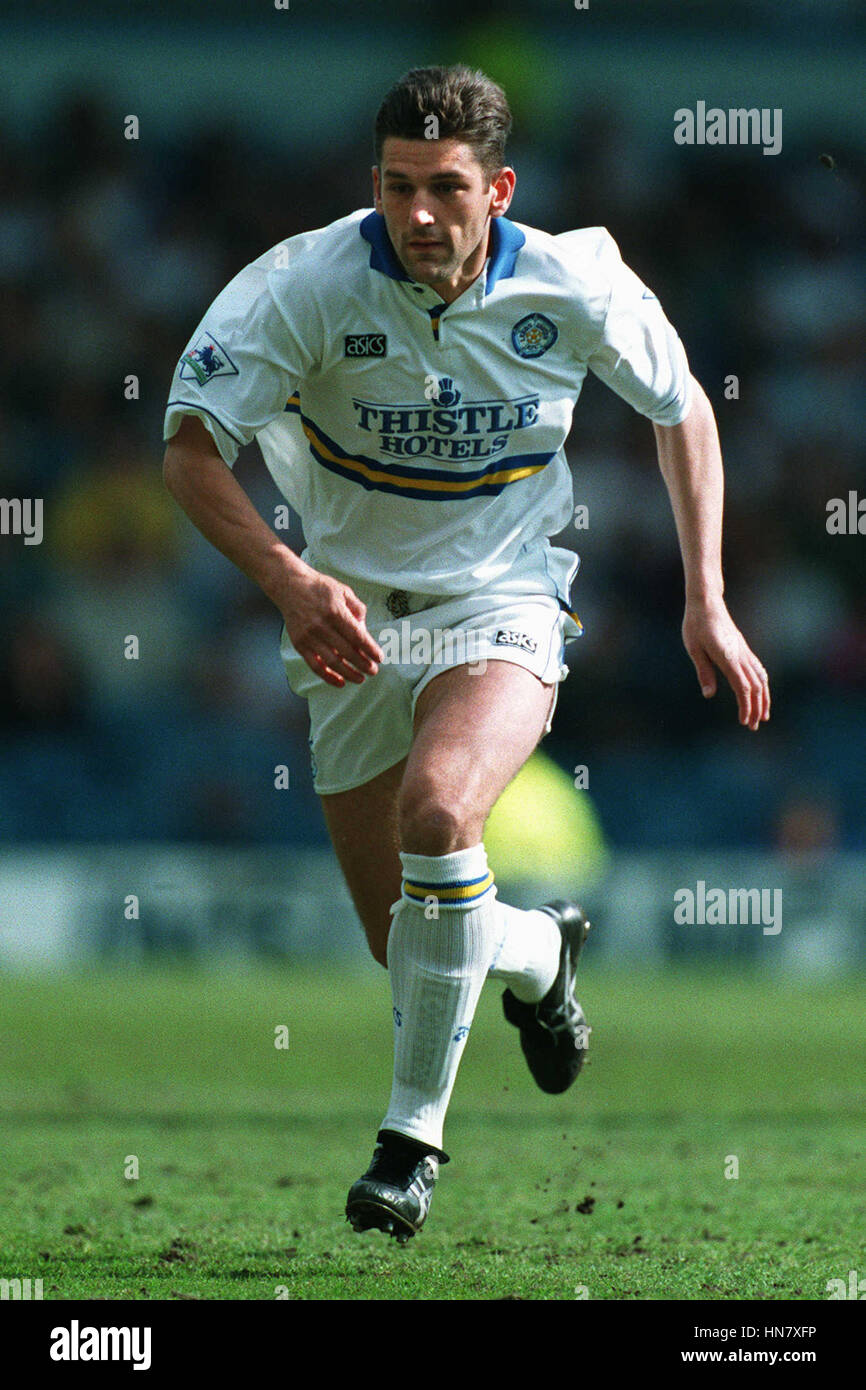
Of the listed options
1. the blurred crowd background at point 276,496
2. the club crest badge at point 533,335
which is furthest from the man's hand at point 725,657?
the blurred crowd background at point 276,496

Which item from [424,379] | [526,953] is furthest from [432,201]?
[526,953]

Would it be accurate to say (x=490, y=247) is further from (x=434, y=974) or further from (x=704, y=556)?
(x=434, y=974)

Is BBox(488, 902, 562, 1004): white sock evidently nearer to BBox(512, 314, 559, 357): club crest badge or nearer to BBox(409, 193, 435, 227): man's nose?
BBox(512, 314, 559, 357): club crest badge

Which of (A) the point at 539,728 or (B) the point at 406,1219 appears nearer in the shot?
(B) the point at 406,1219

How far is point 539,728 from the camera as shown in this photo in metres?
4.90

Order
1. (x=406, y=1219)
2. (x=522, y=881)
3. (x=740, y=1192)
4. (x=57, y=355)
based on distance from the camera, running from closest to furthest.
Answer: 1. (x=406, y=1219)
2. (x=740, y=1192)
3. (x=522, y=881)
4. (x=57, y=355)

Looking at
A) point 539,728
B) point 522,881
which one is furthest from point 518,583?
point 522,881

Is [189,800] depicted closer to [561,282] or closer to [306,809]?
[306,809]

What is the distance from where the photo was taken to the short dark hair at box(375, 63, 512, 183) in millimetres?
4555

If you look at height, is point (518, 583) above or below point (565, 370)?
below

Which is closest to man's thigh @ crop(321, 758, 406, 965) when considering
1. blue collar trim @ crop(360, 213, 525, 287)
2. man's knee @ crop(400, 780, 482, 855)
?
man's knee @ crop(400, 780, 482, 855)

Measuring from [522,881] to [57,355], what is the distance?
20.9 feet

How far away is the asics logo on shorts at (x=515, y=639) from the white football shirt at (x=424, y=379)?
6.4 inches

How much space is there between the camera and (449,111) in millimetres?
4555
